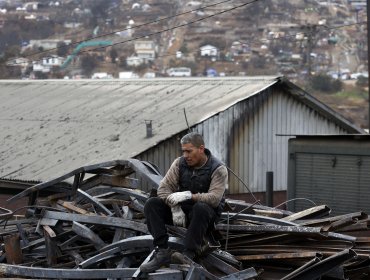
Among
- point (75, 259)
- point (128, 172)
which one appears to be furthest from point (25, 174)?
point (75, 259)

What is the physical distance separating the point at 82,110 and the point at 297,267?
16.8 metres

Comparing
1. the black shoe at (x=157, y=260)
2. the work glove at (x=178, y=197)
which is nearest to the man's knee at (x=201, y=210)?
the work glove at (x=178, y=197)

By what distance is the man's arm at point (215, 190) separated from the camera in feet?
30.0

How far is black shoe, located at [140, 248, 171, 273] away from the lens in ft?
30.2

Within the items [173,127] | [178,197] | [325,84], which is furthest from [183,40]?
[178,197]

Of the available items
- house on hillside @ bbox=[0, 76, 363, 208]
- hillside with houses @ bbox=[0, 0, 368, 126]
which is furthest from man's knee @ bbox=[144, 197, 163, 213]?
hillside with houses @ bbox=[0, 0, 368, 126]

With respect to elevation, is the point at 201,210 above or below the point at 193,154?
below

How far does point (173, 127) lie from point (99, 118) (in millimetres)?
4125

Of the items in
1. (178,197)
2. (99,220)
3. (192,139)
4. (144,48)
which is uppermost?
(144,48)

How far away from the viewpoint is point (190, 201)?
920 cm

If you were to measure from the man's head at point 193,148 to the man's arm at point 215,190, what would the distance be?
10.0 inches

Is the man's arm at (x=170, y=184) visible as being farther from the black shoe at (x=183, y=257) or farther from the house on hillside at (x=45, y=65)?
the house on hillside at (x=45, y=65)

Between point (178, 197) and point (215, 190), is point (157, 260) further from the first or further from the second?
point (215, 190)

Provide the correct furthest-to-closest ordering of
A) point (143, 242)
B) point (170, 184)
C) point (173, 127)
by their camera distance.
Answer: point (173, 127) → point (143, 242) → point (170, 184)
